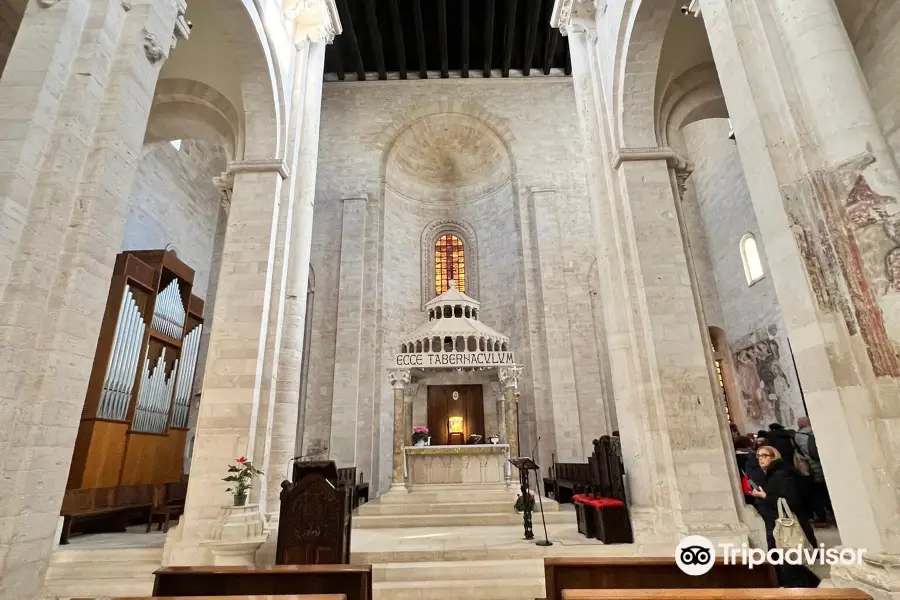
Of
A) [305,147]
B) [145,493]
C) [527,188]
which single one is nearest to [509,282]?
[527,188]

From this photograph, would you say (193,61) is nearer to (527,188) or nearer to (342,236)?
(342,236)

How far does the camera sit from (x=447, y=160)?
53.1 ft

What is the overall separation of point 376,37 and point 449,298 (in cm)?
827

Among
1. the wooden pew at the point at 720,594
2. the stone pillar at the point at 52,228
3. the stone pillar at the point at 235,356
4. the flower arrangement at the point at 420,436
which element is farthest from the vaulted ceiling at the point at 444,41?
the wooden pew at the point at 720,594

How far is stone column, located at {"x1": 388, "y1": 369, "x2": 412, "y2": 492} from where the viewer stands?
8633 mm

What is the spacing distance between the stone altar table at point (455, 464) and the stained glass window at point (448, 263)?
21.7 ft

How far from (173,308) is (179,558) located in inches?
216

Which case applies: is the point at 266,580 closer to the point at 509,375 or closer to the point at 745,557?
the point at 745,557

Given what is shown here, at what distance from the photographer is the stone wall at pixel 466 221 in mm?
11703

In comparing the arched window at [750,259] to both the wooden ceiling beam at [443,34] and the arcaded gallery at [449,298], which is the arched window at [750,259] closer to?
the arcaded gallery at [449,298]

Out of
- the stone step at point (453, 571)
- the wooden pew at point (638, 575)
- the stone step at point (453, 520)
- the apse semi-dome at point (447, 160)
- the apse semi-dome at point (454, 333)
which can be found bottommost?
the stone step at point (453, 571)

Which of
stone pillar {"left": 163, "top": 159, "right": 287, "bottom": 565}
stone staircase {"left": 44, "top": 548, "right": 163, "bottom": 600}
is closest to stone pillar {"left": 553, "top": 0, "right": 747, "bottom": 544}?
stone pillar {"left": 163, "top": 159, "right": 287, "bottom": 565}

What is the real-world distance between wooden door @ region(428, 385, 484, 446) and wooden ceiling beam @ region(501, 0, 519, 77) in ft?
33.6

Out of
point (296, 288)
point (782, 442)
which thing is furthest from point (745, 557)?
point (296, 288)
